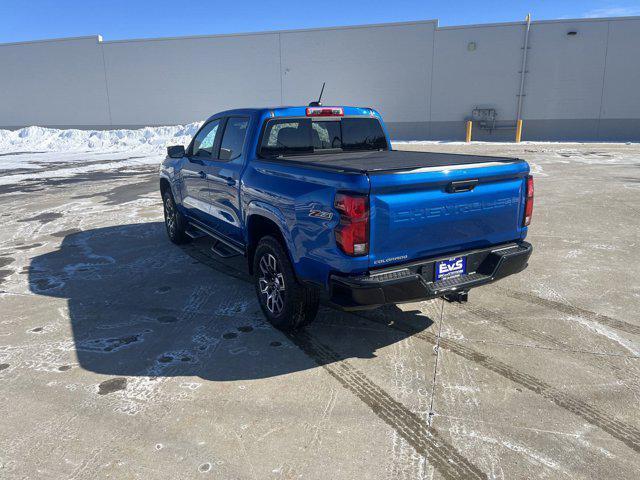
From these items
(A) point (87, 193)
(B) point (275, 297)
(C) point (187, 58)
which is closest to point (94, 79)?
(C) point (187, 58)

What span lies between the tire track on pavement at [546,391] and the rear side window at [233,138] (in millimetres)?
2359

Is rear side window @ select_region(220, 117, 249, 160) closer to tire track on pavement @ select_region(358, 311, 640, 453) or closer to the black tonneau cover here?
the black tonneau cover

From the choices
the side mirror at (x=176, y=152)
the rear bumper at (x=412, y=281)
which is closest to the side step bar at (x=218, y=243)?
the side mirror at (x=176, y=152)

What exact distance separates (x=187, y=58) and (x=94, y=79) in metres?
7.53

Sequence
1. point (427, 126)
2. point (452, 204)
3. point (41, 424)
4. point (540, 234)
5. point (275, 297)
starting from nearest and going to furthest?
point (41, 424), point (452, 204), point (275, 297), point (540, 234), point (427, 126)

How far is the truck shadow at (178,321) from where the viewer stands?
3.74 metres

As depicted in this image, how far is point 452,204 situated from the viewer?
3488mm

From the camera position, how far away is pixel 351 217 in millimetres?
3137

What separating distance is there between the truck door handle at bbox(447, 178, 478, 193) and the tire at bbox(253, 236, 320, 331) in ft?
4.56

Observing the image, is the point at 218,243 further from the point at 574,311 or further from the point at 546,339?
the point at 574,311

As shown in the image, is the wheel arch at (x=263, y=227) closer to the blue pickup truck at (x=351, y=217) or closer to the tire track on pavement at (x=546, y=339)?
the blue pickup truck at (x=351, y=217)

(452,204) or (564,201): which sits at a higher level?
(452,204)

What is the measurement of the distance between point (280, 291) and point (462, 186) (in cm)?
175

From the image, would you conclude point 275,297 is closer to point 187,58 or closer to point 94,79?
point 187,58
